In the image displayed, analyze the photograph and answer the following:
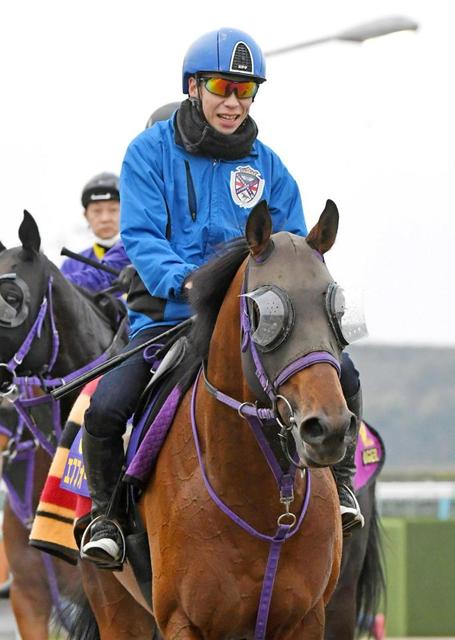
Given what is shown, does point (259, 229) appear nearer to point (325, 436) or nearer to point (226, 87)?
point (325, 436)

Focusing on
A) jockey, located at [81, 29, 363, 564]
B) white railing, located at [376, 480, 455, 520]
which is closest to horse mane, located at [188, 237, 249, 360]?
jockey, located at [81, 29, 363, 564]

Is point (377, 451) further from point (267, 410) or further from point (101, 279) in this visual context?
point (267, 410)

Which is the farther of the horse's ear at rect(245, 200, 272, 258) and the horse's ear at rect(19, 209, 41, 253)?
the horse's ear at rect(19, 209, 41, 253)

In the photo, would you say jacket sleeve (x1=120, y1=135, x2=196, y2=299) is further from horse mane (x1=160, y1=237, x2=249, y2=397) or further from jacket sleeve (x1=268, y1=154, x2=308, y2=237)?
jacket sleeve (x1=268, y1=154, x2=308, y2=237)

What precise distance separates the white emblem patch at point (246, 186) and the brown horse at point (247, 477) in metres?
0.93

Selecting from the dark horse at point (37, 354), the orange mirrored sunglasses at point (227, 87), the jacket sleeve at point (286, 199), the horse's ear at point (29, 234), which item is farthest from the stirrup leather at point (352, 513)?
the horse's ear at point (29, 234)

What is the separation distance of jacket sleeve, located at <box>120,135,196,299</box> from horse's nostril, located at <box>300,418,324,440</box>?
1549 mm

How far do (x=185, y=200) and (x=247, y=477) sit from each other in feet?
5.12

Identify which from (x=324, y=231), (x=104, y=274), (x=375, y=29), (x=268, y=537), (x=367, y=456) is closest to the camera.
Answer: (x=324, y=231)

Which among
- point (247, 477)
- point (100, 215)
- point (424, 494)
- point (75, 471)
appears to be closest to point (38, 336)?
point (75, 471)

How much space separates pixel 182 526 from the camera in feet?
20.4

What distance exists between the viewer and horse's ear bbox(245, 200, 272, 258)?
5.69m

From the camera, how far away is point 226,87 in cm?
695

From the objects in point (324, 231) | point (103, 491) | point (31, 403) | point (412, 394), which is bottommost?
point (412, 394)
